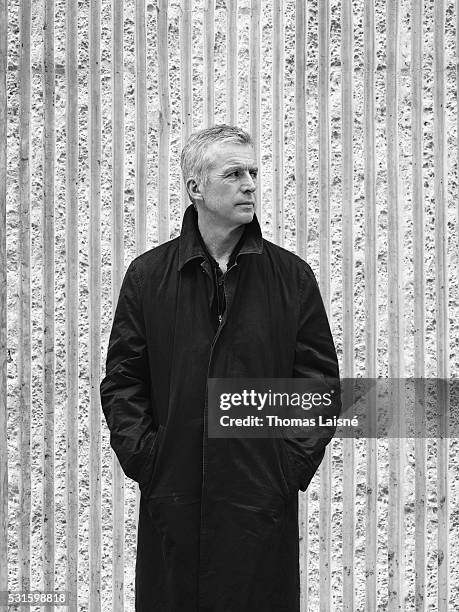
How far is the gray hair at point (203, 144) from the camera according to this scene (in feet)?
9.57

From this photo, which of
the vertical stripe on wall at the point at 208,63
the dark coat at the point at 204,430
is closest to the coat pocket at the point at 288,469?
the dark coat at the point at 204,430

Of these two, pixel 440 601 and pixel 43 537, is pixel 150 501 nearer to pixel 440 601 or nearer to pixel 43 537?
pixel 43 537

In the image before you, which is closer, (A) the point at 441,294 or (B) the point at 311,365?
(B) the point at 311,365

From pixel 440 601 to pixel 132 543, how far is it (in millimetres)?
1189

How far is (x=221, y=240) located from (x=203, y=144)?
0.28m

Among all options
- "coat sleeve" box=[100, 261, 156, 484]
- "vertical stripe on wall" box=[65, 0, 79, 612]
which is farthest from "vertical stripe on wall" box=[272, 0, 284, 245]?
"coat sleeve" box=[100, 261, 156, 484]

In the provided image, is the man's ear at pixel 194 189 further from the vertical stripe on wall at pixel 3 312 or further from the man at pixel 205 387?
the vertical stripe on wall at pixel 3 312

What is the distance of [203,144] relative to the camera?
9.59ft

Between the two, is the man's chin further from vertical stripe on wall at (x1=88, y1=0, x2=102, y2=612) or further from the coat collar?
vertical stripe on wall at (x1=88, y1=0, x2=102, y2=612)

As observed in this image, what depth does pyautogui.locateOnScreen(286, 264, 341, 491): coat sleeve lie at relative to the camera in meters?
2.88

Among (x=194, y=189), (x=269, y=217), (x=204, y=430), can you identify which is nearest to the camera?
(x=204, y=430)

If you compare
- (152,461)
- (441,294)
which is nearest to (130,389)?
(152,461)

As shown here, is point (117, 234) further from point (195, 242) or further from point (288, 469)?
point (288, 469)

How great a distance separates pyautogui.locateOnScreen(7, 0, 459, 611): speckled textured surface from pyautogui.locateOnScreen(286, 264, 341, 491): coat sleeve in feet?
2.85
